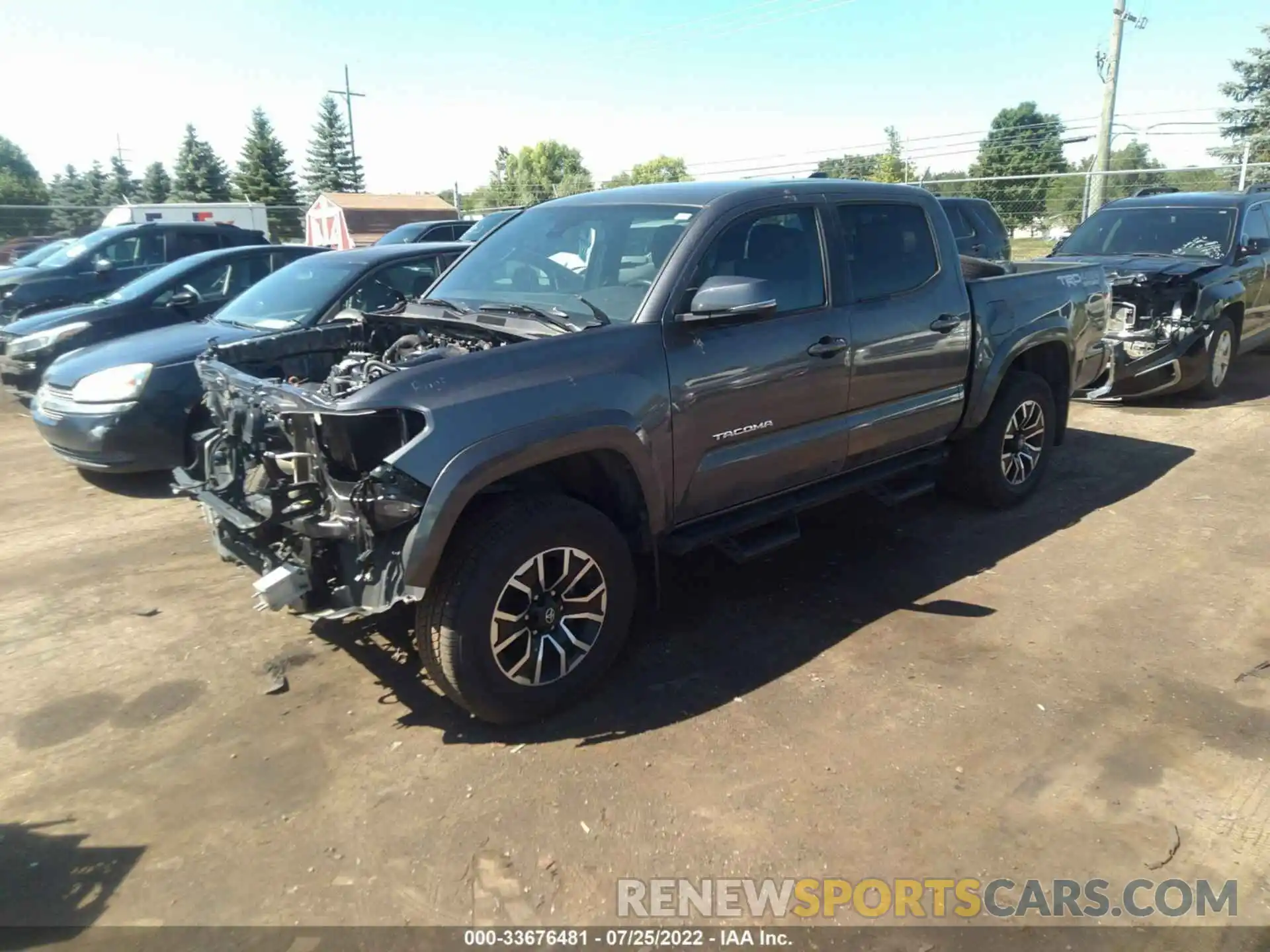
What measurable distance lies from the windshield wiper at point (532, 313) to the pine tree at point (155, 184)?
59.2 metres

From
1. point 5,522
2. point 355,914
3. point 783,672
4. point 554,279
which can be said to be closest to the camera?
point 355,914

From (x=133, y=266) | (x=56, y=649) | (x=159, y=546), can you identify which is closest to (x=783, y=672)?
(x=56, y=649)

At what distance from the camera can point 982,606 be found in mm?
4402

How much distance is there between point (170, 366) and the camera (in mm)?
6004

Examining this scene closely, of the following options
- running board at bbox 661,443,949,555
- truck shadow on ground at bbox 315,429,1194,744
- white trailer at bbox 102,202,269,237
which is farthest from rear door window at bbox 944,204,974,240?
white trailer at bbox 102,202,269,237

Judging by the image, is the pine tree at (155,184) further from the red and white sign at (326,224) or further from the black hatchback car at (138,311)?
the black hatchback car at (138,311)

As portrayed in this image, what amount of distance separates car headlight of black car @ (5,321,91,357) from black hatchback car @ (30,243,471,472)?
4.85ft

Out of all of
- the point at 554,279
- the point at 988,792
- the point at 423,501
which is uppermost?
the point at 554,279

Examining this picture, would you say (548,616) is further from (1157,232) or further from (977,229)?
(977,229)

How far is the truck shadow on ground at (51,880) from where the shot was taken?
2.53 metres

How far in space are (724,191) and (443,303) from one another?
1.46m

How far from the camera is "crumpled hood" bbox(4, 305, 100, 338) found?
7.92 meters

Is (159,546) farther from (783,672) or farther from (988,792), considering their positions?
(988,792)

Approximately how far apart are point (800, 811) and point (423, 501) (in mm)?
1670
